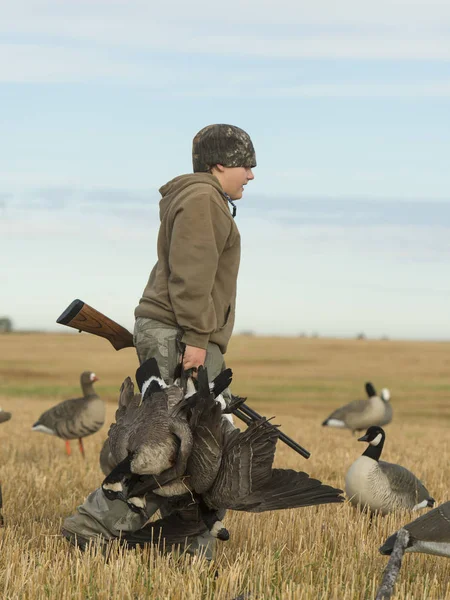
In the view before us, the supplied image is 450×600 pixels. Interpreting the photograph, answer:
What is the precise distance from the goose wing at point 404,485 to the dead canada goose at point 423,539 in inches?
139

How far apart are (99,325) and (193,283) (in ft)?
3.47

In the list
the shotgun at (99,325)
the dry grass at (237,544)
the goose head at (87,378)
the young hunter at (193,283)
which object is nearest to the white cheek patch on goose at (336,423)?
the dry grass at (237,544)

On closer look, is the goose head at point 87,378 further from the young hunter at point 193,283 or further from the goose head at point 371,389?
the young hunter at point 193,283

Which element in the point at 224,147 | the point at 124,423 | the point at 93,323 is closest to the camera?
the point at 124,423

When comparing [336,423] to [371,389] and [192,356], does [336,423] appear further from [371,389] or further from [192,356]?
[192,356]

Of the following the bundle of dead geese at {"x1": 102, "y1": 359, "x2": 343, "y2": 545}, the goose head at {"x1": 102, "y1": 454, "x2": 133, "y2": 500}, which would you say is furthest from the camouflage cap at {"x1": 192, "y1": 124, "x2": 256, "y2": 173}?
the goose head at {"x1": 102, "y1": 454, "x2": 133, "y2": 500}

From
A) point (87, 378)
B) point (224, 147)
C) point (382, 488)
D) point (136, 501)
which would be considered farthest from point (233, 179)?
point (87, 378)

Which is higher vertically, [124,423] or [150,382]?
[150,382]

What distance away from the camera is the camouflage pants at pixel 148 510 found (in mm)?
5707

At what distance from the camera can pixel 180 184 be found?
5.95 m

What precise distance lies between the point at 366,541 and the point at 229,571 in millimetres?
1872

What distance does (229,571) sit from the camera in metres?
5.36

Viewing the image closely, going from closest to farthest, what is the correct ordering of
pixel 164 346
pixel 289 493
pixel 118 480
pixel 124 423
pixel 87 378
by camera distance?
pixel 118 480, pixel 124 423, pixel 289 493, pixel 164 346, pixel 87 378

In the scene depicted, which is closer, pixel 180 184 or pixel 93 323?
pixel 180 184
